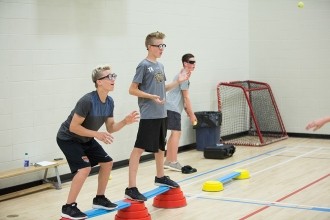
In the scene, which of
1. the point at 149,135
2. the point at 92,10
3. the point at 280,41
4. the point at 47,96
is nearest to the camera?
the point at 149,135

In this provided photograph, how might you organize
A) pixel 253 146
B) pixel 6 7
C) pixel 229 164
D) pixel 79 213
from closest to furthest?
pixel 79 213 < pixel 6 7 < pixel 229 164 < pixel 253 146

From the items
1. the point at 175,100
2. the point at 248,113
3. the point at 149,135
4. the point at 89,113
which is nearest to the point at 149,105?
the point at 149,135

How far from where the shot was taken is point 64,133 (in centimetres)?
553

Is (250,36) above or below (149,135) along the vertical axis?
above

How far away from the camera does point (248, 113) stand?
1303cm

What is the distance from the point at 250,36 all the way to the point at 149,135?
7640 mm

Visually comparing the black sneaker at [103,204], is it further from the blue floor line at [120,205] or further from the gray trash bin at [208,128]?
the gray trash bin at [208,128]

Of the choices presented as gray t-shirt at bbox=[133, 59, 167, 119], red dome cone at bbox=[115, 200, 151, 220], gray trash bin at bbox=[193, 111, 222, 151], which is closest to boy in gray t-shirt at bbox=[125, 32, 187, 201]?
gray t-shirt at bbox=[133, 59, 167, 119]

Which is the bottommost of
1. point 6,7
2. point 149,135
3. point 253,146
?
point 253,146

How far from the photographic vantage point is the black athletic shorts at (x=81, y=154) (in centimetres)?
539

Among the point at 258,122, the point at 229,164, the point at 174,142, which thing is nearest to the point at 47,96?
the point at 174,142

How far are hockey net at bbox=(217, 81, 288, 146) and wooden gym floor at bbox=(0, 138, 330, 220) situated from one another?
200cm

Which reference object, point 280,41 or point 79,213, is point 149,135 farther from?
point 280,41

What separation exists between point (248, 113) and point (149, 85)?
7078 mm
